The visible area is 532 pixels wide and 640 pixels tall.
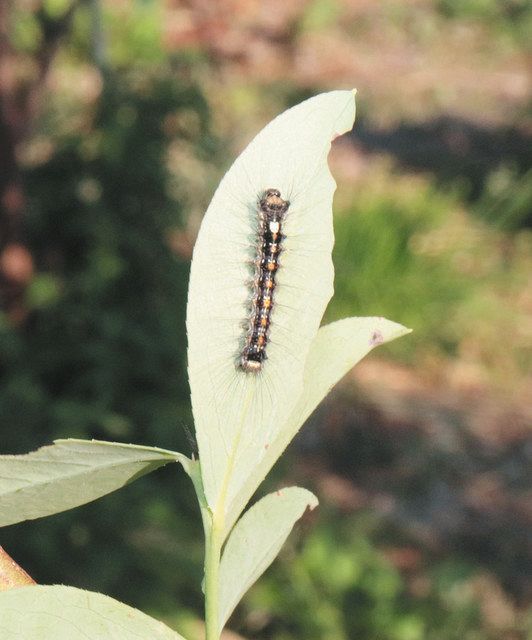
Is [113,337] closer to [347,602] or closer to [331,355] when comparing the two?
[347,602]

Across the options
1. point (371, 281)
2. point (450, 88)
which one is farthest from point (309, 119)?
point (450, 88)

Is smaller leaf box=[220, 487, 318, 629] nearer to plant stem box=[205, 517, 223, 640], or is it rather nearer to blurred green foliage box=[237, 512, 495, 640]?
plant stem box=[205, 517, 223, 640]

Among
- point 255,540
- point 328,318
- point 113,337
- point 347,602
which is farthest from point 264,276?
point 328,318

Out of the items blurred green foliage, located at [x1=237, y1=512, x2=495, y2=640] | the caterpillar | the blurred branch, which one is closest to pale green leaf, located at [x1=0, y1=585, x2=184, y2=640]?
the blurred branch

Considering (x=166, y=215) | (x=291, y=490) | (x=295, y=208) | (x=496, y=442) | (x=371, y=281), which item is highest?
(x=295, y=208)

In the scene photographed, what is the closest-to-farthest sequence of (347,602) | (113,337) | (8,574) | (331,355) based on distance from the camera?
1. (8,574)
2. (331,355)
3. (347,602)
4. (113,337)

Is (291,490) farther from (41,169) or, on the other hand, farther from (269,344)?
(41,169)
